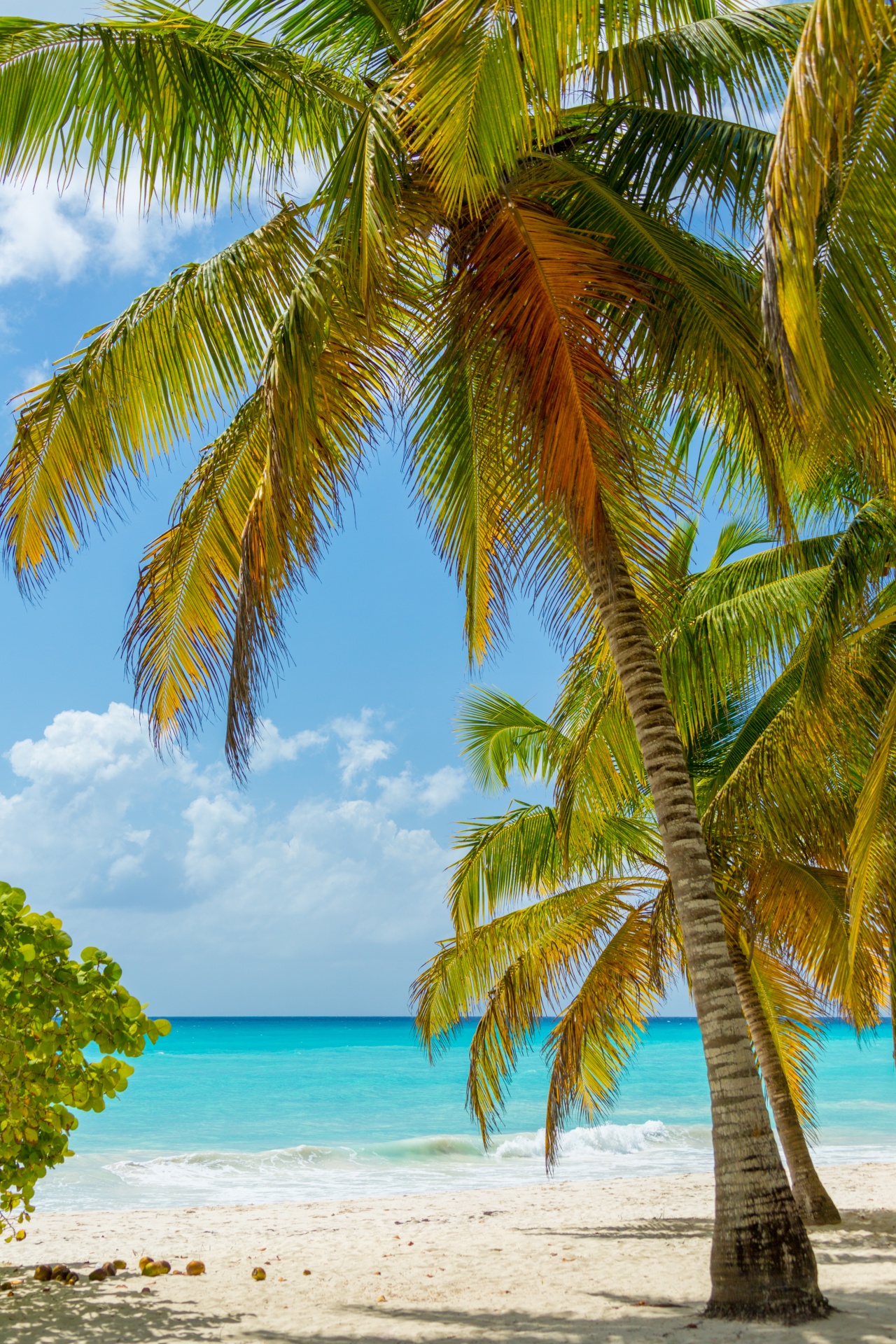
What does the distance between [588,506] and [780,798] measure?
2.85 meters

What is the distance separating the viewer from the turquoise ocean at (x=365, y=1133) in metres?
15.8

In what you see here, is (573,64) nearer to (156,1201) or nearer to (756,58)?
(756,58)

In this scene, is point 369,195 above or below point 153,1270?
above

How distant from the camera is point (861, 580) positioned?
249 inches

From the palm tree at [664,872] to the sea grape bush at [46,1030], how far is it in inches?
136

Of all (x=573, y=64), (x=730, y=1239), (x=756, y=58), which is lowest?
(x=730, y=1239)

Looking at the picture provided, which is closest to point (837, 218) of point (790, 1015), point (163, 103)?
point (163, 103)

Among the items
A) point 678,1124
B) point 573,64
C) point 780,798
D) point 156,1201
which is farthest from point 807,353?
point 678,1124

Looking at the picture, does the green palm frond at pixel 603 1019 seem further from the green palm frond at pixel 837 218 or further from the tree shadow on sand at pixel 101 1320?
the green palm frond at pixel 837 218

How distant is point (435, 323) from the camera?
20.3 ft

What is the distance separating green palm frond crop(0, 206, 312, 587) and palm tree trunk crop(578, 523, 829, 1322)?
244 cm

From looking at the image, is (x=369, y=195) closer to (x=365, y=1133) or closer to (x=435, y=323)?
(x=435, y=323)

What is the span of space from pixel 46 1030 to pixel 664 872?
18.5 feet

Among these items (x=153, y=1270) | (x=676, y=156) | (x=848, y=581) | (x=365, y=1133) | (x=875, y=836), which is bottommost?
(x=365, y=1133)
